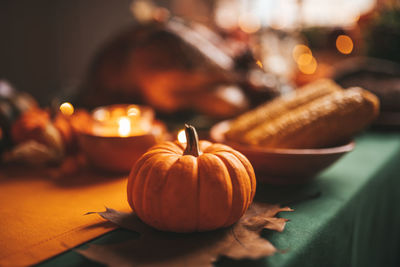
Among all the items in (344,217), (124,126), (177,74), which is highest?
(177,74)

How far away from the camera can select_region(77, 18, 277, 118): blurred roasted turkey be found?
3.36 ft

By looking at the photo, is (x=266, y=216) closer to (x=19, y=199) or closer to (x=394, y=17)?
(x=19, y=199)

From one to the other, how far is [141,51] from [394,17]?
3.76ft

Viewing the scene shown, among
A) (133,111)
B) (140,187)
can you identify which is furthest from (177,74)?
(140,187)

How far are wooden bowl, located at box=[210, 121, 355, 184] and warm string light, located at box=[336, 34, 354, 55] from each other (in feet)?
5.93

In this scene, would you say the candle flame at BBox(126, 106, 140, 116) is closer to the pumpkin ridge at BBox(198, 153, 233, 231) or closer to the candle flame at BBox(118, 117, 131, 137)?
the candle flame at BBox(118, 117, 131, 137)

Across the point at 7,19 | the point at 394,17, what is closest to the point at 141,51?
the point at 7,19

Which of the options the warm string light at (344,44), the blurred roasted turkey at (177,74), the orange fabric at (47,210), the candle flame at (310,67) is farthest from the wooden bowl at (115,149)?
the warm string light at (344,44)

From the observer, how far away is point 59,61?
2021 mm

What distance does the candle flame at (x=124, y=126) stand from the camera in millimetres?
685

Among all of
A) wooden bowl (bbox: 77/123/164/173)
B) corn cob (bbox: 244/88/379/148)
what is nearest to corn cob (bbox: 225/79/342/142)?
corn cob (bbox: 244/88/379/148)

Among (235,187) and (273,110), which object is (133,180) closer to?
(235,187)

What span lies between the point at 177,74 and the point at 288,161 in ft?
1.94

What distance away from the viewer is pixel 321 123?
576mm
